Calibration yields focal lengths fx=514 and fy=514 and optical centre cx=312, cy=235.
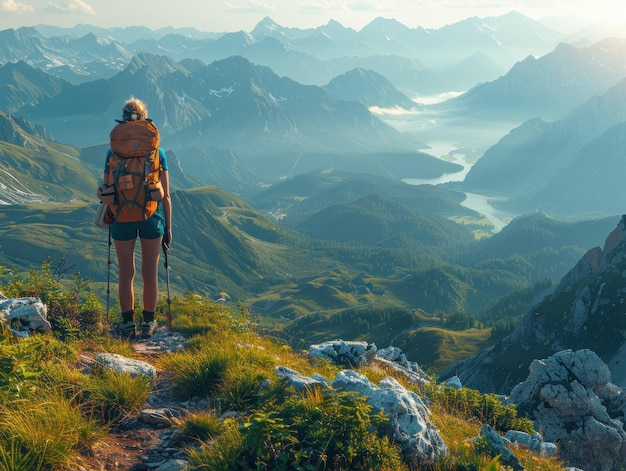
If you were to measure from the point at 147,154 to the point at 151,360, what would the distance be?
19.1 ft

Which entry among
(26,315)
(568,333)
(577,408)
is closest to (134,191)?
(26,315)

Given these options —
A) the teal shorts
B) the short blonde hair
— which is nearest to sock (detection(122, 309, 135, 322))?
the teal shorts

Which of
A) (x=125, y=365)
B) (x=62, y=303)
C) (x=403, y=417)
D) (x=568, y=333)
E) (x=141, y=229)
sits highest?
(x=141, y=229)

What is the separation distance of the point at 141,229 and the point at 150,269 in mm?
1438

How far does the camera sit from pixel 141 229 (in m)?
15.3

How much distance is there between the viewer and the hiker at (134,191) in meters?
14.3

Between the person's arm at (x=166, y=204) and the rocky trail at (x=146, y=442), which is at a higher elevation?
the person's arm at (x=166, y=204)

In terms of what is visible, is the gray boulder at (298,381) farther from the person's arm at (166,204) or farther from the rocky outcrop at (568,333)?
the rocky outcrop at (568,333)

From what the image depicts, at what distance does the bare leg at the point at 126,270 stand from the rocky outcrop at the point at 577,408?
18790 mm

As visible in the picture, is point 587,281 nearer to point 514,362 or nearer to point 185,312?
point 514,362

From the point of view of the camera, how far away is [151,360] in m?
14.5

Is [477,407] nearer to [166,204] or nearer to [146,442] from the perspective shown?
[146,442]

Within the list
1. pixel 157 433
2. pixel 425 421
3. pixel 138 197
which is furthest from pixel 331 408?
pixel 138 197

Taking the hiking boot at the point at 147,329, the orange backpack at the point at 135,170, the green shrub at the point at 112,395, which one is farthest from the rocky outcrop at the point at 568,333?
the green shrub at the point at 112,395
